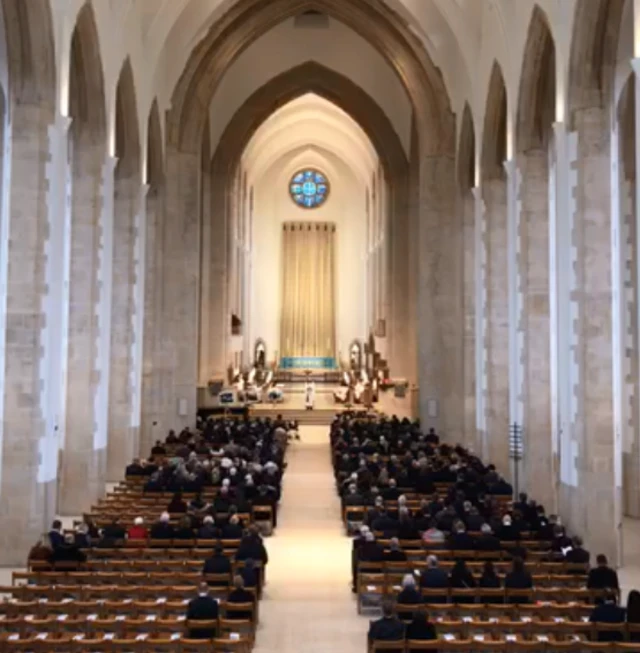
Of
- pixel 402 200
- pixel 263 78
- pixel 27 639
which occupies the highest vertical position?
pixel 263 78

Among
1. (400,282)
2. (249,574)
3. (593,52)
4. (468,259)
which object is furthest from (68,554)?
(400,282)

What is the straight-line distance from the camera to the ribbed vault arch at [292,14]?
90.4 ft

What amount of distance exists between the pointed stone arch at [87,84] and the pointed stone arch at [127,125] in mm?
2832

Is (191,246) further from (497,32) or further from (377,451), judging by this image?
(497,32)

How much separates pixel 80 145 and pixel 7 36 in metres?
4.52

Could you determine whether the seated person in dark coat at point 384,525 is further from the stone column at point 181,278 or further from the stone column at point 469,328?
the stone column at point 181,278

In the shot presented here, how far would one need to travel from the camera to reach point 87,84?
723 inches

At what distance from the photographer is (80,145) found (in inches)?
734

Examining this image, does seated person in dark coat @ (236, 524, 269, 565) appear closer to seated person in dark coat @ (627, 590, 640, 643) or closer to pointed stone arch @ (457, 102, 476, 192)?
seated person in dark coat @ (627, 590, 640, 643)

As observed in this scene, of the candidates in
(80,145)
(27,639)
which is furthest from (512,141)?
(27,639)

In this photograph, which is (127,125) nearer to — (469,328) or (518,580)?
(469,328)

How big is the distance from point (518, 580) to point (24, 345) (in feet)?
28.5

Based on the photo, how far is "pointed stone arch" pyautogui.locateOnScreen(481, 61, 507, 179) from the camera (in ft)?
72.3

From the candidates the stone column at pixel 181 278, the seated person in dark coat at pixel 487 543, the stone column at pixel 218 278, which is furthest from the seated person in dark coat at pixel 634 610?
the stone column at pixel 218 278
